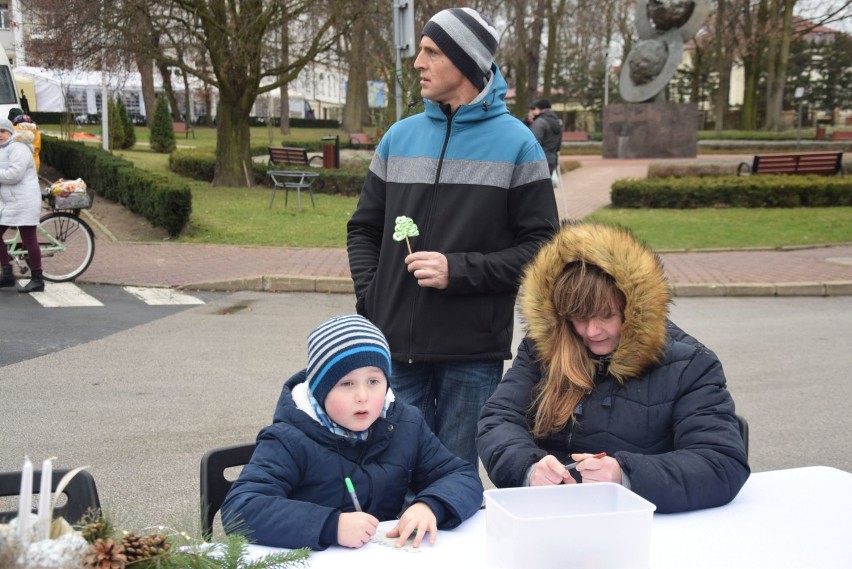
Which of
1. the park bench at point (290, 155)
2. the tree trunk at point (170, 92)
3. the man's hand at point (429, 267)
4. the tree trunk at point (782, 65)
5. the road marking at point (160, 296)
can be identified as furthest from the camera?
the tree trunk at point (170, 92)

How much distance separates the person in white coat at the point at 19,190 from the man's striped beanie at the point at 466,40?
796 cm

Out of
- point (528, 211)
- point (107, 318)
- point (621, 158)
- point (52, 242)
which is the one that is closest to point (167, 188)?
point (52, 242)

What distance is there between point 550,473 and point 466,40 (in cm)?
149

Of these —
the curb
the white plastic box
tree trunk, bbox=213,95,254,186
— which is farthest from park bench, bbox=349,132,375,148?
the white plastic box

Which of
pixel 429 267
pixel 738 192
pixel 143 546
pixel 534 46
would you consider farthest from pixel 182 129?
pixel 143 546

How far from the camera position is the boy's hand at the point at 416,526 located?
2252 mm

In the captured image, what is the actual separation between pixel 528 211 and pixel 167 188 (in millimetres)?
12307

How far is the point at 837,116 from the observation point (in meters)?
77.8

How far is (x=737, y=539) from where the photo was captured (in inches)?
88.5

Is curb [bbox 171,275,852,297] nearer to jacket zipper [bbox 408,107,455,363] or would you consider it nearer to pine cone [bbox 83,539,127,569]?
jacket zipper [bbox 408,107,455,363]

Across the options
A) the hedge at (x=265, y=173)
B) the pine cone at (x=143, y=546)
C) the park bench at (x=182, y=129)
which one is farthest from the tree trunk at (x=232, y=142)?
the park bench at (x=182, y=129)

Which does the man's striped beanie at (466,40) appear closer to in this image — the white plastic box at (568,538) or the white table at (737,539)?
the white table at (737,539)

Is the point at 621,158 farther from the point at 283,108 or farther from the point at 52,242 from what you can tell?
the point at 283,108

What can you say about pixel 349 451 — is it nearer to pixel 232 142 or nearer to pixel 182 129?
pixel 232 142
